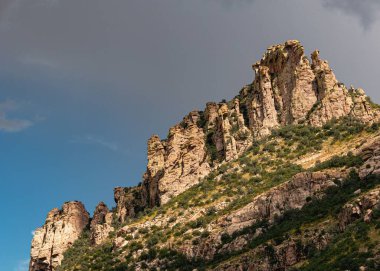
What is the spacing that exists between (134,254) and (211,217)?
12556mm

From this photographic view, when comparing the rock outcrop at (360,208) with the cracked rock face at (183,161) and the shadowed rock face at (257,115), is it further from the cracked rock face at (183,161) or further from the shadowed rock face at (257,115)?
the cracked rock face at (183,161)

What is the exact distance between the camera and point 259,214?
230 feet

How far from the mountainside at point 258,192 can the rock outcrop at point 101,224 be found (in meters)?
0.43

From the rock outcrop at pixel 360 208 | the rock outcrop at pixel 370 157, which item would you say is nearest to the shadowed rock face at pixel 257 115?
the rock outcrop at pixel 370 157

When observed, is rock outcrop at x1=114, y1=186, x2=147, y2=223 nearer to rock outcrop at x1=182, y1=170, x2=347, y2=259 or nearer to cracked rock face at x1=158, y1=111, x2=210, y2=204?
cracked rock face at x1=158, y1=111, x2=210, y2=204

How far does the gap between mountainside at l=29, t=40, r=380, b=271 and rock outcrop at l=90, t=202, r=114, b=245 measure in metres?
0.43

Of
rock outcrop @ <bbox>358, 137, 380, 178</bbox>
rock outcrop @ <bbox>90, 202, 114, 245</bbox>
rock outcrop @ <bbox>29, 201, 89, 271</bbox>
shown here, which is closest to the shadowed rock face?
rock outcrop @ <bbox>90, 202, 114, 245</bbox>

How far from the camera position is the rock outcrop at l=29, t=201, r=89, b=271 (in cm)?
12681

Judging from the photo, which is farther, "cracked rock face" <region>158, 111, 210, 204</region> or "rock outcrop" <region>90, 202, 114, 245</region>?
"rock outcrop" <region>90, 202, 114, 245</region>

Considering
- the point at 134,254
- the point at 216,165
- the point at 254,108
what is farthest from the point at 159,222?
the point at 254,108

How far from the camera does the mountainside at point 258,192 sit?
57.1m

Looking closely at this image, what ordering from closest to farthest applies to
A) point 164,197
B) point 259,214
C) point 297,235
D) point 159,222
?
point 297,235, point 259,214, point 159,222, point 164,197

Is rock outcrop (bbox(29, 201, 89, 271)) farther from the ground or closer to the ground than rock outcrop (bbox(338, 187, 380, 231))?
farther from the ground

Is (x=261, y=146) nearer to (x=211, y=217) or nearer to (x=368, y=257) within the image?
(x=211, y=217)
